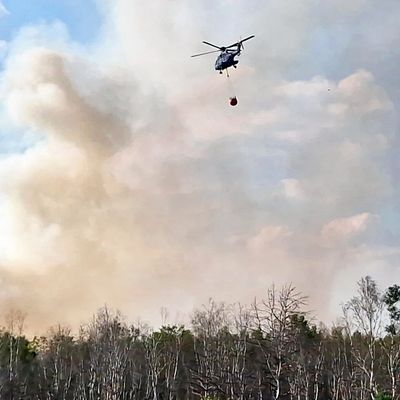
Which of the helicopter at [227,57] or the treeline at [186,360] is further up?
the helicopter at [227,57]

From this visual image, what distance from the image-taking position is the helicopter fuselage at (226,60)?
1400 inches

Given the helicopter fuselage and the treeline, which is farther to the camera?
the treeline

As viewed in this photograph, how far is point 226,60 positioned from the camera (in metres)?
35.7

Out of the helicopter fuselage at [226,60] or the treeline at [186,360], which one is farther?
the treeline at [186,360]

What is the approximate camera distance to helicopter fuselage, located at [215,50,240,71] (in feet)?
117

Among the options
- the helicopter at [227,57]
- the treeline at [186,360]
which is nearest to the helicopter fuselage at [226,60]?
the helicopter at [227,57]

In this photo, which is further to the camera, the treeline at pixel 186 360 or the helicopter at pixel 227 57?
the treeline at pixel 186 360

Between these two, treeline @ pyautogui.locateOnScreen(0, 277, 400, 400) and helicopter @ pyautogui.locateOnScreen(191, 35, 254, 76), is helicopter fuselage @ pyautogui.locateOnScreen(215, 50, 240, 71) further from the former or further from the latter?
treeline @ pyautogui.locateOnScreen(0, 277, 400, 400)

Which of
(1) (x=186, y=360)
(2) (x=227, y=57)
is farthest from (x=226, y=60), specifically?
(1) (x=186, y=360)

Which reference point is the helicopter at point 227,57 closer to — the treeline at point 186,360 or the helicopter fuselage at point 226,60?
the helicopter fuselage at point 226,60

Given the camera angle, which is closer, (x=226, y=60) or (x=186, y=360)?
(x=226, y=60)

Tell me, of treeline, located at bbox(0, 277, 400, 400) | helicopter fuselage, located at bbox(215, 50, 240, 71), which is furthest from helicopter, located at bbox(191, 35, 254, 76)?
treeline, located at bbox(0, 277, 400, 400)

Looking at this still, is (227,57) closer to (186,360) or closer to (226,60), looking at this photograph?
(226,60)

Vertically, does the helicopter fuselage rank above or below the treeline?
above
